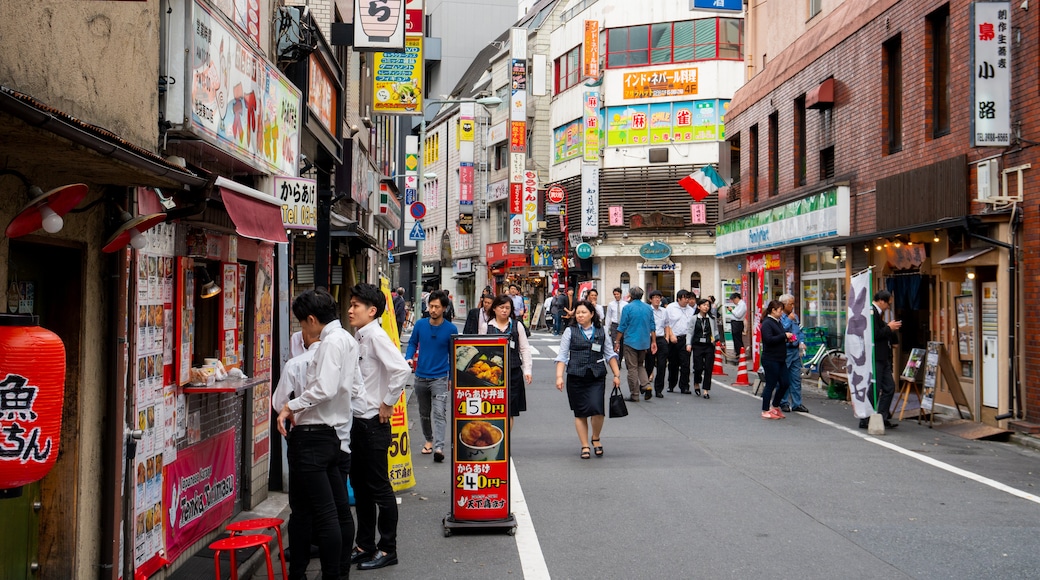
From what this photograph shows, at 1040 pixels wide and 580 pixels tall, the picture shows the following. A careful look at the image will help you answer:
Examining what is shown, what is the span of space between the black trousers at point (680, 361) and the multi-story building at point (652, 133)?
24.8m

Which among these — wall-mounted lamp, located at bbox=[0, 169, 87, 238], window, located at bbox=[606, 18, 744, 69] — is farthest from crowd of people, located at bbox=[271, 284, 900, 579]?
window, located at bbox=[606, 18, 744, 69]

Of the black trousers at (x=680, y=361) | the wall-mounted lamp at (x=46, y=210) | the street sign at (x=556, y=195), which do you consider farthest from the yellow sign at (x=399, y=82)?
the street sign at (x=556, y=195)

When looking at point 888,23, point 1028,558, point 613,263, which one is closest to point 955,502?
point 1028,558

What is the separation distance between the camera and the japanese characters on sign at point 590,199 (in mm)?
44219

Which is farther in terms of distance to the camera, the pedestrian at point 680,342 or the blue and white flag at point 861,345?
the pedestrian at point 680,342

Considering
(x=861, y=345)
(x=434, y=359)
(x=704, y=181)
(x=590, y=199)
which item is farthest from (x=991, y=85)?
(x=590, y=199)

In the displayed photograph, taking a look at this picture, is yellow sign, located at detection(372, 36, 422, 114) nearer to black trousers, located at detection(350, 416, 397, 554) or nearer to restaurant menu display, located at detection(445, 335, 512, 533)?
restaurant menu display, located at detection(445, 335, 512, 533)

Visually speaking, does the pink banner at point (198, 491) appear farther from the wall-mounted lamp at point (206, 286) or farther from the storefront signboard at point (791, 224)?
the storefront signboard at point (791, 224)

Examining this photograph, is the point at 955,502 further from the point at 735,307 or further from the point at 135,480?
the point at 735,307

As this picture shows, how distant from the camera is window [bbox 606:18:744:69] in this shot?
1674 inches

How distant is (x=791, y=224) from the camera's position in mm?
22156

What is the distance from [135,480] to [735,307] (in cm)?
1651

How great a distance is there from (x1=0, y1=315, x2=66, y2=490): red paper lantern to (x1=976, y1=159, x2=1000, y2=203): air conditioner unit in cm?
1253

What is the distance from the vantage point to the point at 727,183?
29.1 meters
